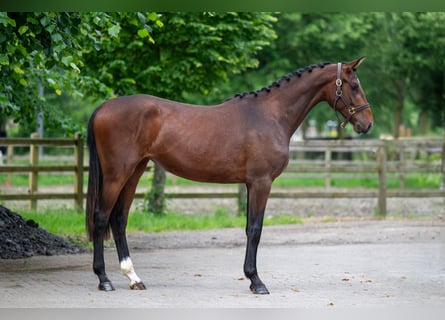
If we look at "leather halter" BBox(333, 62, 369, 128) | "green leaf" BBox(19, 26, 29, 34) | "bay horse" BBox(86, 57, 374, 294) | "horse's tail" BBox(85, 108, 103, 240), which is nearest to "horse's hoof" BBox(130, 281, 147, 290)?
"bay horse" BBox(86, 57, 374, 294)

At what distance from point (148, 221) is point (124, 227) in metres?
5.40

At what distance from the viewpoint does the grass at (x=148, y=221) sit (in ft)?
42.0

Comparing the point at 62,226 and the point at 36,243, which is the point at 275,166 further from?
the point at 62,226

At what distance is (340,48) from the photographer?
23547 millimetres

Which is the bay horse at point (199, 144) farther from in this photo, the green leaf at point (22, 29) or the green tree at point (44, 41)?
the green leaf at point (22, 29)

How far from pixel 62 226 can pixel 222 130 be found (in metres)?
5.24

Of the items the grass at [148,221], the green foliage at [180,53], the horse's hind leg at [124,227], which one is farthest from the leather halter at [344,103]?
the grass at [148,221]

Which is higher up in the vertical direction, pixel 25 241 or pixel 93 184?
pixel 93 184

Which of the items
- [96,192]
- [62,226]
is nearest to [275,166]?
[96,192]

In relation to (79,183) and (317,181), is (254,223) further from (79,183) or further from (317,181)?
(317,181)

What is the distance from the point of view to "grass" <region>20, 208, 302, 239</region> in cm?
1279

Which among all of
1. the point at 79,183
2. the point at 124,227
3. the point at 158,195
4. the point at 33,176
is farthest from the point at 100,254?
the point at 33,176

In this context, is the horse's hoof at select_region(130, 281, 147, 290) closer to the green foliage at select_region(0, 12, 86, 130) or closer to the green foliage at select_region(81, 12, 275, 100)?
the green foliage at select_region(0, 12, 86, 130)

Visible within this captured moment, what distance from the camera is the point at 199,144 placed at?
27.2 ft
